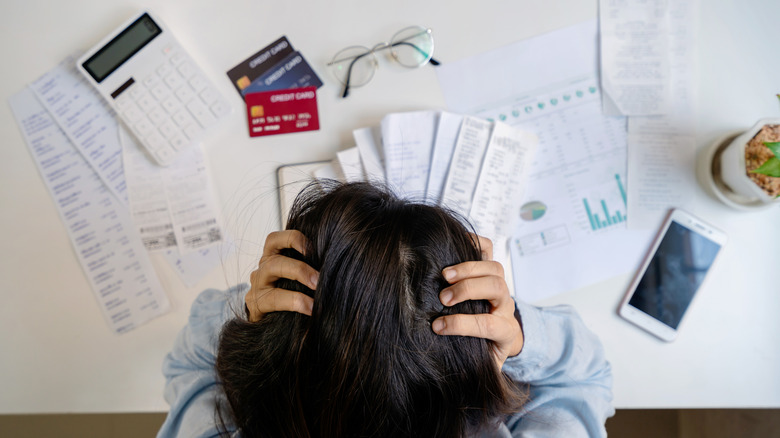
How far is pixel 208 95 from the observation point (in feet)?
2.58

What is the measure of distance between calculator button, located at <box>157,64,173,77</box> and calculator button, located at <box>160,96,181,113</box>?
0.04 meters

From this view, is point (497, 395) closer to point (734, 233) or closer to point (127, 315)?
point (734, 233)

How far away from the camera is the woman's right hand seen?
0.41m

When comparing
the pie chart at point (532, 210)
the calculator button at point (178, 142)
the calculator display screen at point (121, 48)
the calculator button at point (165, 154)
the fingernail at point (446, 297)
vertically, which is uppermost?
the calculator display screen at point (121, 48)

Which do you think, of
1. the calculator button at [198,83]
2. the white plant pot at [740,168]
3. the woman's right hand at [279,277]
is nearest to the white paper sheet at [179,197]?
the calculator button at [198,83]

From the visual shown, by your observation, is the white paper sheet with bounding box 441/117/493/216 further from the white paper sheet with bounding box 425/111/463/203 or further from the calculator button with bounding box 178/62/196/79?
the calculator button with bounding box 178/62/196/79

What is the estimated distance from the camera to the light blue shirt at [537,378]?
0.57 metres

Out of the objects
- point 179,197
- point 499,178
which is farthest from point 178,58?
point 499,178

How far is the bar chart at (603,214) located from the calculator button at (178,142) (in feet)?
2.36

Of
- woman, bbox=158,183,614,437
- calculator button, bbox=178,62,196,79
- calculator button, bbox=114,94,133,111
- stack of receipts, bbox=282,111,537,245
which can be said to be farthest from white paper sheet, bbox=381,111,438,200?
calculator button, bbox=114,94,133,111

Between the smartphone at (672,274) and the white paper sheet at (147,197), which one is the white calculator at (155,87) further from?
Result: the smartphone at (672,274)

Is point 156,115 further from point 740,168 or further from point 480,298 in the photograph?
point 740,168

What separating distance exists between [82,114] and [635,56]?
992 mm

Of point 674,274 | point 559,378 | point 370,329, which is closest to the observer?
point 370,329
